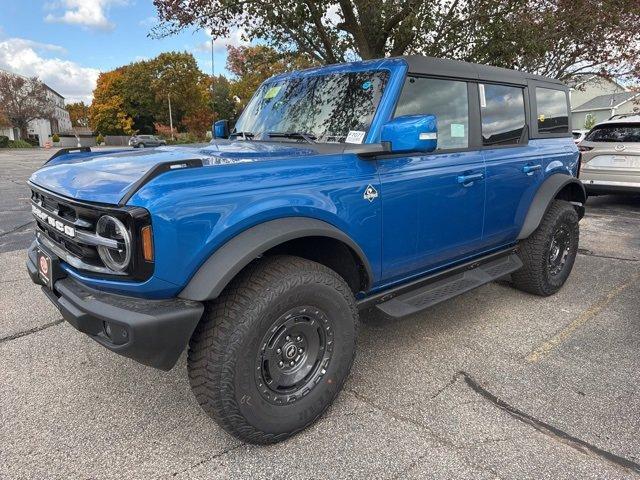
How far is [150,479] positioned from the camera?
7.00ft

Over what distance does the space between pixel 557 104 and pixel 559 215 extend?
1.10m

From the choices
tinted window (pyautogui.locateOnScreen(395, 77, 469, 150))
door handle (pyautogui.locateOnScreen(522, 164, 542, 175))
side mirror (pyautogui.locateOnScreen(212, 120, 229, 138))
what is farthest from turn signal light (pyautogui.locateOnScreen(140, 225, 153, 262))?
door handle (pyautogui.locateOnScreen(522, 164, 542, 175))

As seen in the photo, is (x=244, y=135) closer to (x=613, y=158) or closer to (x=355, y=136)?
(x=355, y=136)

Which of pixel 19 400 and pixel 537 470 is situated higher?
pixel 19 400

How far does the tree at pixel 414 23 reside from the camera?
6.60 metres

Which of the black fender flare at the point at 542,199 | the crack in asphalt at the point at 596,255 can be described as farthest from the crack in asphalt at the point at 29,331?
the crack in asphalt at the point at 596,255

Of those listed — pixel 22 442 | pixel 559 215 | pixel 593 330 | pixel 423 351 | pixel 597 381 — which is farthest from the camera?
pixel 559 215

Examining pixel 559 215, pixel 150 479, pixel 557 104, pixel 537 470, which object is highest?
pixel 557 104

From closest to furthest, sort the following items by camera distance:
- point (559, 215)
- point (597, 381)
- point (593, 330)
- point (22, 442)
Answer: point (22, 442) < point (597, 381) < point (593, 330) < point (559, 215)

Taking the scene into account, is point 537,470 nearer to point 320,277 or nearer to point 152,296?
A: point 320,277

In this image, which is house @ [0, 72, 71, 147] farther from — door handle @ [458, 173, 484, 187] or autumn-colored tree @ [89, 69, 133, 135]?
door handle @ [458, 173, 484, 187]

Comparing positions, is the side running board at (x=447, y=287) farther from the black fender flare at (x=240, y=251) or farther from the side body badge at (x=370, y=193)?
the black fender flare at (x=240, y=251)

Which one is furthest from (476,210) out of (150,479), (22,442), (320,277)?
(22,442)

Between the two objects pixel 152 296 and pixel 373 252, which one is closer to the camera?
pixel 152 296
